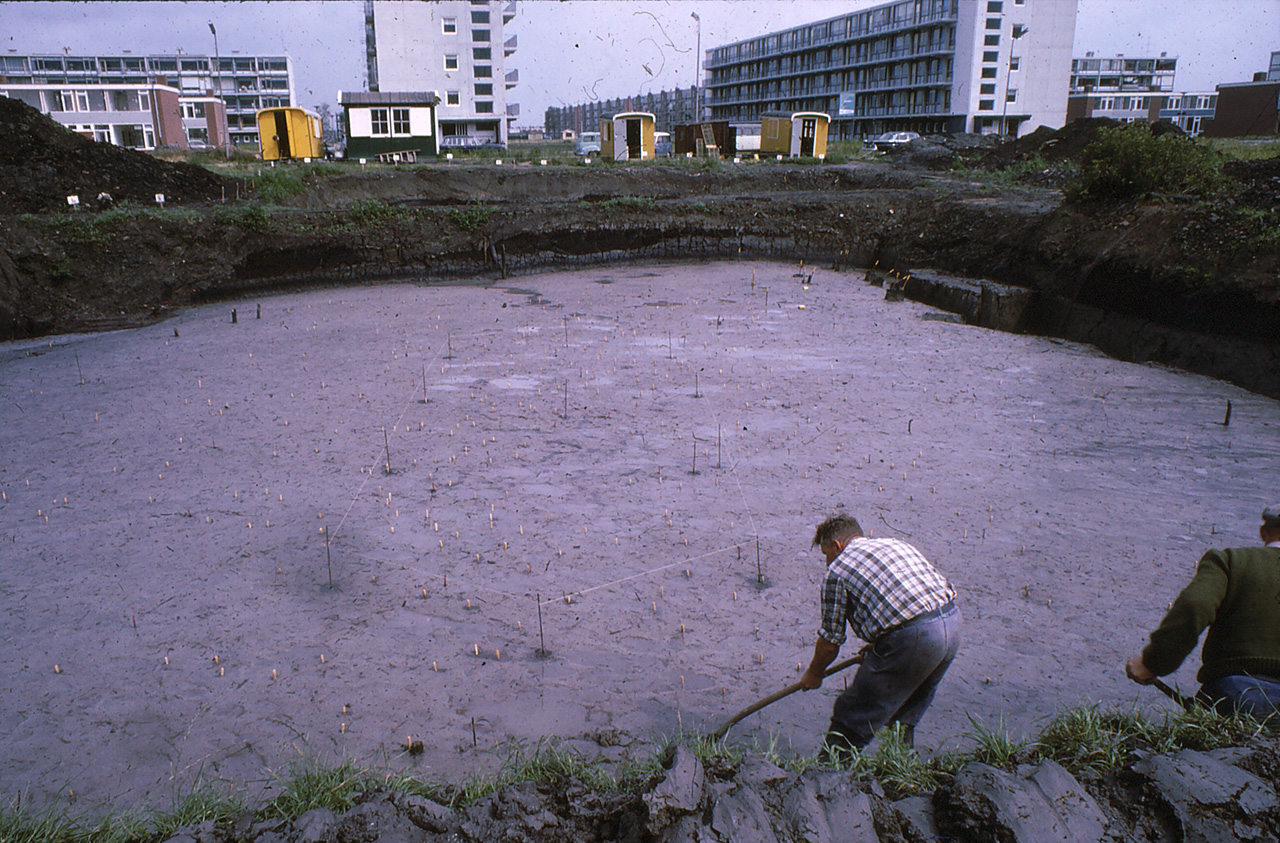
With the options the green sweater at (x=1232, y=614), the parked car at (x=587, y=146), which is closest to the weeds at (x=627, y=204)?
the parked car at (x=587, y=146)

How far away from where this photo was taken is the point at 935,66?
192 feet

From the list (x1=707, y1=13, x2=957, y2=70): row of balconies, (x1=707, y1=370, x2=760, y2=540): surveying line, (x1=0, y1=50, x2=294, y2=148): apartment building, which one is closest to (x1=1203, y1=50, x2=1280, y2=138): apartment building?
(x1=707, y1=13, x2=957, y2=70): row of balconies

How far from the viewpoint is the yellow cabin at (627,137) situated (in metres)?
34.2

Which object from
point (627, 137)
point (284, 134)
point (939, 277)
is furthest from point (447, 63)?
point (939, 277)

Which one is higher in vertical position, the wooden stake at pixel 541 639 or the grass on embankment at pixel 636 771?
the grass on embankment at pixel 636 771

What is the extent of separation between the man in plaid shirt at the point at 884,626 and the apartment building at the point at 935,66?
170 ft

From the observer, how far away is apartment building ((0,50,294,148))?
5200 centimetres

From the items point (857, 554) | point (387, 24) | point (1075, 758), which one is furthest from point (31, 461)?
point (387, 24)

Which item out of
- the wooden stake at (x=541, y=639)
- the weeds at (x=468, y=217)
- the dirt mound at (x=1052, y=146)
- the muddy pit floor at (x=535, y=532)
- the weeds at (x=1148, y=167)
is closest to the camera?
the muddy pit floor at (x=535, y=532)

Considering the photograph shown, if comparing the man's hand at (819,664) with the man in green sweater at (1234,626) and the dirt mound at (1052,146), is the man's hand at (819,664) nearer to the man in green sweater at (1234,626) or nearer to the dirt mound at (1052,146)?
the man in green sweater at (1234,626)

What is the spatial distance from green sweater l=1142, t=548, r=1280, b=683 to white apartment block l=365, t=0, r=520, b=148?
5332 centimetres

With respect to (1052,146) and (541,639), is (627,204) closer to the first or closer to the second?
(1052,146)

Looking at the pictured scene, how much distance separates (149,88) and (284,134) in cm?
3060

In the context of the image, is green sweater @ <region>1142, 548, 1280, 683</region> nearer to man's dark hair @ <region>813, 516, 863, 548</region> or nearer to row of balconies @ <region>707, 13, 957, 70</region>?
man's dark hair @ <region>813, 516, 863, 548</region>
